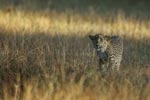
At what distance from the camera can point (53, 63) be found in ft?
30.8

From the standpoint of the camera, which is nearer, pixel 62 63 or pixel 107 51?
pixel 62 63

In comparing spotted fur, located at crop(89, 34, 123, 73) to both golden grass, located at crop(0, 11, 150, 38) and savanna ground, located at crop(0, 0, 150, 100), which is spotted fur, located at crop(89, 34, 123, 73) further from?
golden grass, located at crop(0, 11, 150, 38)

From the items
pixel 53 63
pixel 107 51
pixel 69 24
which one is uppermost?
pixel 69 24

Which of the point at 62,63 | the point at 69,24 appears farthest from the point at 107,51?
the point at 69,24

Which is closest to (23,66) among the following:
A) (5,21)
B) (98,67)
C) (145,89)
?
(98,67)

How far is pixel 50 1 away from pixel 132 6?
337 cm

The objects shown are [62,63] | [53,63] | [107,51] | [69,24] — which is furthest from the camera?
[69,24]

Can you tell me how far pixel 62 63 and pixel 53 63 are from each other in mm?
193

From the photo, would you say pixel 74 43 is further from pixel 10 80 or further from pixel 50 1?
pixel 50 1

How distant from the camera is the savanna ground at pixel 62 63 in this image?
26.8ft

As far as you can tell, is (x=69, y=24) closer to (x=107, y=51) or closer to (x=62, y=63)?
(x=107, y=51)

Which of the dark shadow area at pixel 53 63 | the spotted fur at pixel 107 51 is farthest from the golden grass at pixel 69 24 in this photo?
the spotted fur at pixel 107 51

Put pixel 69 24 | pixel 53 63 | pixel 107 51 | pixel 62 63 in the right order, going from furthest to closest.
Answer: pixel 69 24, pixel 107 51, pixel 53 63, pixel 62 63

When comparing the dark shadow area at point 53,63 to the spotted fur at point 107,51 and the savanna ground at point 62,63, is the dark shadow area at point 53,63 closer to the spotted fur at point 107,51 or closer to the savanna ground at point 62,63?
the savanna ground at point 62,63
